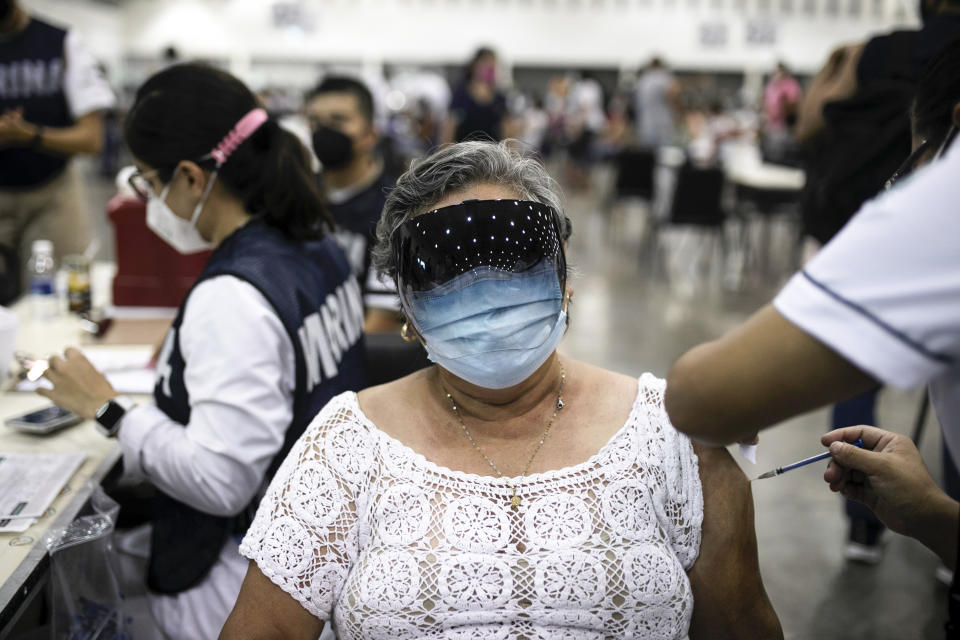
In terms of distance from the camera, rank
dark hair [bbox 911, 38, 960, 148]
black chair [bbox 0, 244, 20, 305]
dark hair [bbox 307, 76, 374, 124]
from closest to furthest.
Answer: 1. dark hair [bbox 911, 38, 960, 148]
2. black chair [bbox 0, 244, 20, 305]
3. dark hair [bbox 307, 76, 374, 124]

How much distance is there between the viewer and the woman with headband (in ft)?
5.19

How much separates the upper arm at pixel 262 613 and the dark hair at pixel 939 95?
108 cm

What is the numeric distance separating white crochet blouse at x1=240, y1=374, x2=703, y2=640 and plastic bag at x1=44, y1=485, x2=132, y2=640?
16.3 inches

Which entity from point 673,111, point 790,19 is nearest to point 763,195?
point 673,111

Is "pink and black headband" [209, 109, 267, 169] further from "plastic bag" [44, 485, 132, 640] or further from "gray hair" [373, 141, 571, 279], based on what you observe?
"plastic bag" [44, 485, 132, 640]

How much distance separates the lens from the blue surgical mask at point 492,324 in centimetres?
125

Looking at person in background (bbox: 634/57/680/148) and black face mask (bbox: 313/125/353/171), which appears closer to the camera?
black face mask (bbox: 313/125/353/171)

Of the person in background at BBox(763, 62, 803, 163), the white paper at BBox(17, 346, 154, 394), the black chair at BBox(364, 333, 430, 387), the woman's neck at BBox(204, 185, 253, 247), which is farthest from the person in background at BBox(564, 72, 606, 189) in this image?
the woman's neck at BBox(204, 185, 253, 247)

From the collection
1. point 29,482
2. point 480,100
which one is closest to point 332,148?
point 29,482

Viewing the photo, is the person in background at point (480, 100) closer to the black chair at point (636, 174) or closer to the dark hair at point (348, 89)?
the black chair at point (636, 174)

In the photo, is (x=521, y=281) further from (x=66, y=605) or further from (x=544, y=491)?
(x=66, y=605)

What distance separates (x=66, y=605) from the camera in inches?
58.4

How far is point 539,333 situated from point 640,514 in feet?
1.03

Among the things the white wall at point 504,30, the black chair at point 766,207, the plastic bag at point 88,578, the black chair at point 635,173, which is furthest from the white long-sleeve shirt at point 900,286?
the white wall at point 504,30
